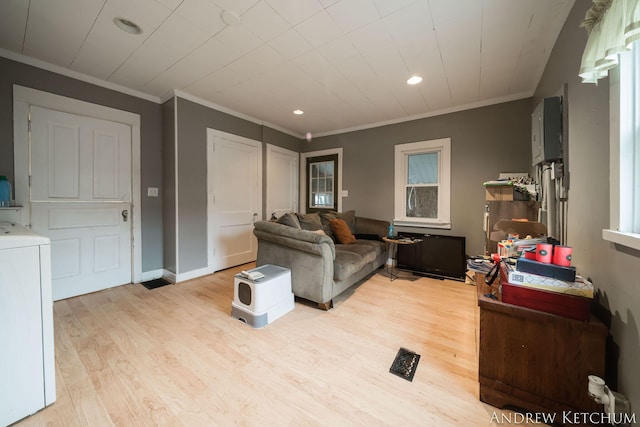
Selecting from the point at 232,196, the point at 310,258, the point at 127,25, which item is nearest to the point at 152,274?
the point at 232,196

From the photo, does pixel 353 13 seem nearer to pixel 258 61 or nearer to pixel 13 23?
pixel 258 61

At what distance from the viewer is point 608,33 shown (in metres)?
0.97

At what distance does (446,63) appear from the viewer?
238 centimetres

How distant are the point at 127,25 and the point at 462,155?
4114mm

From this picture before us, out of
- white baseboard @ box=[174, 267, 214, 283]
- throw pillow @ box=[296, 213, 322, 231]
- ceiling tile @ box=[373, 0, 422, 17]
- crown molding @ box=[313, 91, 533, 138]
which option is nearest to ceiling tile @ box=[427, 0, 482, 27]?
ceiling tile @ box=[373, 0, 422, 17]

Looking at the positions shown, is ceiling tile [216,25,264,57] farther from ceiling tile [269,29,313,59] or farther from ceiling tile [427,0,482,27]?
ceiling tile [427,0,482,27]

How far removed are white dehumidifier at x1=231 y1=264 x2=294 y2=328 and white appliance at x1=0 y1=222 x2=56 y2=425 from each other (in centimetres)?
116

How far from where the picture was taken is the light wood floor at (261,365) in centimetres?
123

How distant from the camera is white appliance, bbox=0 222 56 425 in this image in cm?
114

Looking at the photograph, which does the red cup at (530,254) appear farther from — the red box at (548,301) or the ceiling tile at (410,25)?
the ceiling tile at (410,25)

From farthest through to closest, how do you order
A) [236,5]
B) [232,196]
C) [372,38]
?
[232,196]
[372,38]
[236,5]

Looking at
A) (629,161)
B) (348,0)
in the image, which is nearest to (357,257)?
(629,161)

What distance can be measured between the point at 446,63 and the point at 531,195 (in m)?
1.60

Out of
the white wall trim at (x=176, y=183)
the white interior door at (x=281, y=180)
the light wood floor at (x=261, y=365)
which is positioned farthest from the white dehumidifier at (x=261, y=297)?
the white interior door at (x=281, y=180)
